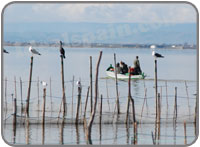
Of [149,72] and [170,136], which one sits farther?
[149,72]

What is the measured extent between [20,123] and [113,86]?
11.5 meters

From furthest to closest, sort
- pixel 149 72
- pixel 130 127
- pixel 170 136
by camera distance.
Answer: pixel 149 72 < pixel 130 127 < pixel 170 136

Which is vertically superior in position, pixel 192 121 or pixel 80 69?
pixel 80 69

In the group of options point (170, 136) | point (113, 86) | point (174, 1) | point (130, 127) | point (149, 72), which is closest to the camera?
point (174, 1)

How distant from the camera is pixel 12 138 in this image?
9.22 meters

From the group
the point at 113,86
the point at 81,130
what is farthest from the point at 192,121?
the point at 113,86

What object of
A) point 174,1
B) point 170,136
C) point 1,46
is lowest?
point 170,136

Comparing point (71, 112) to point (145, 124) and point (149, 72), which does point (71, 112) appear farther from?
point (149, 72)

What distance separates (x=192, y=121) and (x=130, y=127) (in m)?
1.46

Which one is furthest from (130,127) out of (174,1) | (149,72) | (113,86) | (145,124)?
(149,72)

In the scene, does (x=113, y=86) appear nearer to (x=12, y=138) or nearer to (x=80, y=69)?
(x=80, y=69)

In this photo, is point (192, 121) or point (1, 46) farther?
point (192, 121)

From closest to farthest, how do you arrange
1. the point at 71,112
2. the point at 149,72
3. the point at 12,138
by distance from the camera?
the point at 12,138 < the point at 71,112 < the point at 149,72

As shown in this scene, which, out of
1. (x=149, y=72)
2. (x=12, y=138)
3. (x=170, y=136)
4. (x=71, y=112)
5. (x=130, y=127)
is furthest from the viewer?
(x=149, y=72)
